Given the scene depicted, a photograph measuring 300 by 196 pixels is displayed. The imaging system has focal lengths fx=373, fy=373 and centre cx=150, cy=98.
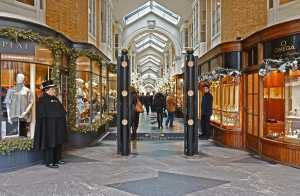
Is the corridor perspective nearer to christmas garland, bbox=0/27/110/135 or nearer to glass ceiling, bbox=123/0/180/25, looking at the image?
christmas garland, bbox=0/27/110/135

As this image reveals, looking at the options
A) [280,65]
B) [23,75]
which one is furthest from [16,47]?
[280,65]

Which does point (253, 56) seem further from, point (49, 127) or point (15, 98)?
point (15, 98)

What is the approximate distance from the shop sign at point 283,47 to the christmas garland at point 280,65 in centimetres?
20

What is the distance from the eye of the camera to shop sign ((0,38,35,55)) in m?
6.79

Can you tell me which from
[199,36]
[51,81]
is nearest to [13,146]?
[51,81]

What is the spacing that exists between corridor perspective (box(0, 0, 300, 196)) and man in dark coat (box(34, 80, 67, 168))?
20 millimetres

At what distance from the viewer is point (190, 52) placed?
8.58m

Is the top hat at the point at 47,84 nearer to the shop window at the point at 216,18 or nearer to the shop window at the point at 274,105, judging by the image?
the shop window at the point at 274,105

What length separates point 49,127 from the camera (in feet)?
23.9

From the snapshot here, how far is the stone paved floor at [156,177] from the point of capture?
5.41 metres

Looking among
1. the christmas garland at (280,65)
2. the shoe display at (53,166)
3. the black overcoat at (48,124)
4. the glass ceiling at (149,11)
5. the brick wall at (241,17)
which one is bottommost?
the shoe display at (53,166)

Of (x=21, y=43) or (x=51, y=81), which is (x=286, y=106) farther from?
(x=21, y=43)

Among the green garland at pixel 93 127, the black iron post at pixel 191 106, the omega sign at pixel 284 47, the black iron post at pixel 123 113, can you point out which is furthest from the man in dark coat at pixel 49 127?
the omega sign at pixel 284 47

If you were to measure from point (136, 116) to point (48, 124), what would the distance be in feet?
13.1
